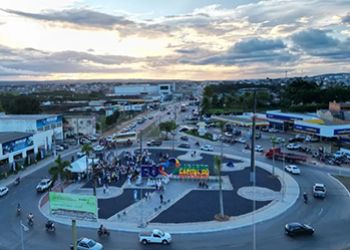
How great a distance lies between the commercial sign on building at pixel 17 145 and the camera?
46.7 m

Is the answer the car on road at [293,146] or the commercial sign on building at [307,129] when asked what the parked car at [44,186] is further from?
the commercial sign on building at [307,129]

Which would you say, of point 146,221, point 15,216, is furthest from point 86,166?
point 146,221

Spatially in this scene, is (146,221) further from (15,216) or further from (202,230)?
(15,216)

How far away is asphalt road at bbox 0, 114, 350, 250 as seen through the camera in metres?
23.6

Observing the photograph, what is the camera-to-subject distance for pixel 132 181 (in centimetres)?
3962

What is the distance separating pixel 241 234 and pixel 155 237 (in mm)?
5967

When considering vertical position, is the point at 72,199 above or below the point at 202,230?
above

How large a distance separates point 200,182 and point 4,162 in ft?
84.2

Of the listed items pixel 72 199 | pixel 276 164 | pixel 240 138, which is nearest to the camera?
pixel 72 199

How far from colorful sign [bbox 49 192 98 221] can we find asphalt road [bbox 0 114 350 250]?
531cm

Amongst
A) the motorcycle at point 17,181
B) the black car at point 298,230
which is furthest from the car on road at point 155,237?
the motorcycle at point 17,181

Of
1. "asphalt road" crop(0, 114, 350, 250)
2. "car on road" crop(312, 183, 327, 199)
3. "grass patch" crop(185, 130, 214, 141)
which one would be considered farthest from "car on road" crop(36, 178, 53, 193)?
"grass patch" crop(185, 130, 214, 141)

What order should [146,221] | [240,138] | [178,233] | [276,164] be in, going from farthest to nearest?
[240,138] → [276,164] → [146,221] → [178,233]

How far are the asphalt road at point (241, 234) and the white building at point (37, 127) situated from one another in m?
24.2
